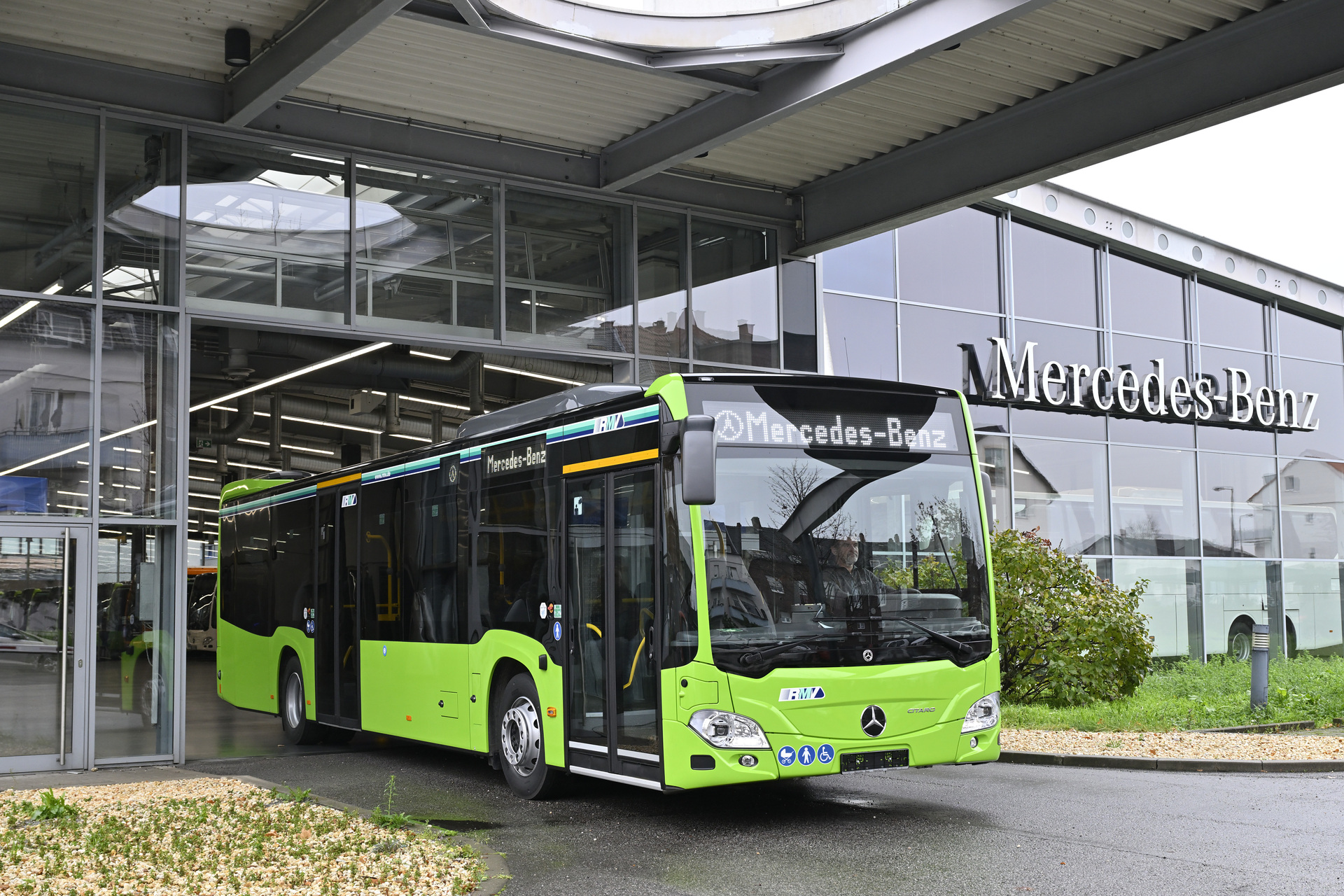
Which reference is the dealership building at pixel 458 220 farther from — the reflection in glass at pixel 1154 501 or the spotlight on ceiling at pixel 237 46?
the reflection in glass at pixel 1154 501

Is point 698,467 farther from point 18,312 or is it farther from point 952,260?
point 952,260

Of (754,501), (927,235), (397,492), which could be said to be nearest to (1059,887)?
(754,501)

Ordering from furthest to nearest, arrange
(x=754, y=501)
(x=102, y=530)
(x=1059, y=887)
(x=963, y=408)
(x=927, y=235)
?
(x=927, y=235)
(x=102, y=530)
(x=963, y=408)
(x=754, y=501)
(x=1059, y=887)

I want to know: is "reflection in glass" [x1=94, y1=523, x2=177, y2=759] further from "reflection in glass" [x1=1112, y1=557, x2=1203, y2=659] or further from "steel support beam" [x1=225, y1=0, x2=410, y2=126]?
"reflection in glass" [x1=1112, y1=557, x2=1203, y2=659]

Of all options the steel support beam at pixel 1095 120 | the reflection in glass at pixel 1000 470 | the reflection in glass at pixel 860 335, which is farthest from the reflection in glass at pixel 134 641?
the reflection in glass at pixel 1000 470

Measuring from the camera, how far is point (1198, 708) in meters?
14.2

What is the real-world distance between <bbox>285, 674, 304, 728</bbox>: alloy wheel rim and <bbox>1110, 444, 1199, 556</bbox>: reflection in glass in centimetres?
1423

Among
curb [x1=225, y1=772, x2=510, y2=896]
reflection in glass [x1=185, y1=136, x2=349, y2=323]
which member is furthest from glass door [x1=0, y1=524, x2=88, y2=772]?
reflection in glass [x1=185, y1=136, x2=349, y2=323]

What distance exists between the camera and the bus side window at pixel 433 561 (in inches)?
462

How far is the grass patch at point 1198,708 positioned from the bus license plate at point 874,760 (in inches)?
220

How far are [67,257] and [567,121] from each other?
5.69 metres

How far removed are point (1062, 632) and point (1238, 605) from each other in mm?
10621

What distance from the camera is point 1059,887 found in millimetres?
6898

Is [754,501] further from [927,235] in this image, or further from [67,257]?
[927,235]
